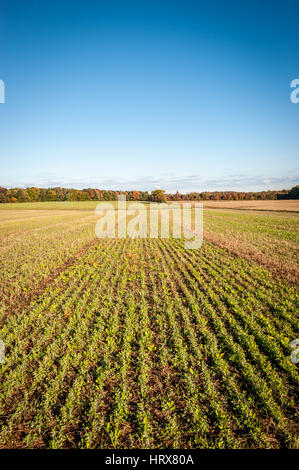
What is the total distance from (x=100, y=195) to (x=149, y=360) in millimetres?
125481

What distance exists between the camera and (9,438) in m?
3.45

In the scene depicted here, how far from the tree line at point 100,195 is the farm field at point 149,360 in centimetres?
10423

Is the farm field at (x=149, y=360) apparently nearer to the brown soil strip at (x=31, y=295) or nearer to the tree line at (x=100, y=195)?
the brown soil strip at (x=31, y=295)

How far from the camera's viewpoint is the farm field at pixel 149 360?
3.54 metres

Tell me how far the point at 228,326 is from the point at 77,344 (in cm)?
475

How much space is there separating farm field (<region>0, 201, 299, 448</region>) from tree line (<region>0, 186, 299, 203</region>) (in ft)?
342

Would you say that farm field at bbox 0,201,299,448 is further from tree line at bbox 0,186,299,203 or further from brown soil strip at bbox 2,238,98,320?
tree line at bbox 0,186,299,203

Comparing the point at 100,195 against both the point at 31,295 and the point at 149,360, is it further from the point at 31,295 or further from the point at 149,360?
the point at 149,360

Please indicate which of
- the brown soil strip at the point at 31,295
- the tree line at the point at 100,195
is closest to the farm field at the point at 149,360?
the brown soil strip at the point at 31,295

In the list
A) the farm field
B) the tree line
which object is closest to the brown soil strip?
the farm field

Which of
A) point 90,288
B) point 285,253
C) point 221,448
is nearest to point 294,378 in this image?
point 221,448

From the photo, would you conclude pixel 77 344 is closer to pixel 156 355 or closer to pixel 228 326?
pixel 156 355

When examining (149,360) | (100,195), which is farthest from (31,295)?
(100,195)

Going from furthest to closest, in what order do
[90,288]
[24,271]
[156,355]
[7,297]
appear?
[24,271] → [90,288] → [7,297] → [156,355]
